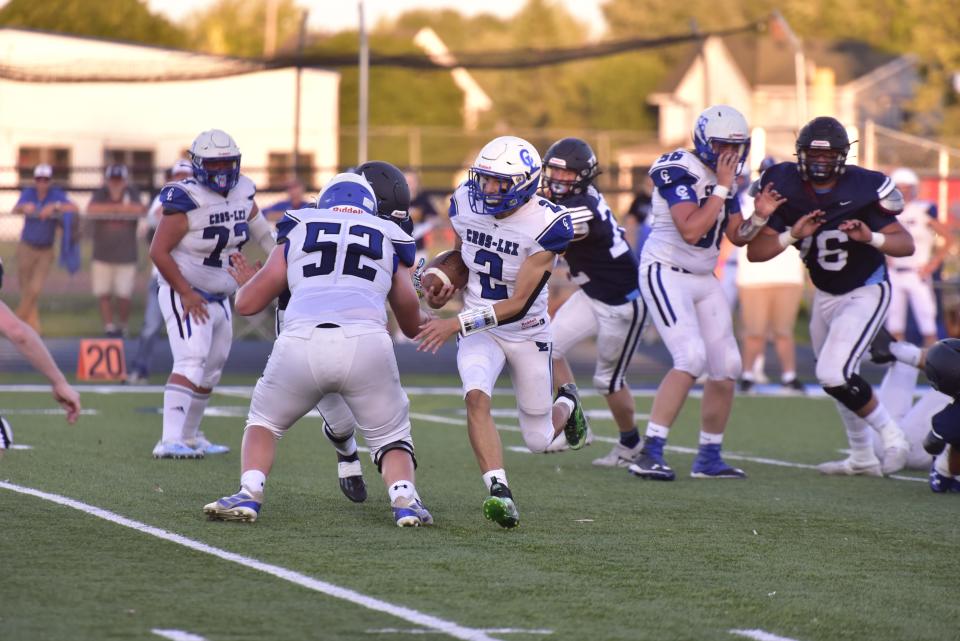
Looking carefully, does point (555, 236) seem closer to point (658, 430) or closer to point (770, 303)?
point (658, 430)

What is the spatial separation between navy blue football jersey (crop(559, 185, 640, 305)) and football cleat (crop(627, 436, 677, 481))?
946mm

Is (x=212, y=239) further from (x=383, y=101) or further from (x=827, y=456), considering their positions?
(x=383, y=101)

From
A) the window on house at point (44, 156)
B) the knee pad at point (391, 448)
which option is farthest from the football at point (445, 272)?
the window on house at point (44, 156)

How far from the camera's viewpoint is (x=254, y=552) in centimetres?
595

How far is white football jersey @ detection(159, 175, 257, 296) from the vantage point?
9.02 meters

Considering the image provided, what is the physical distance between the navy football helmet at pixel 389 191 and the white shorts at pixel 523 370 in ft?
2.20

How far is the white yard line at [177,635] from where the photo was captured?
4.61m

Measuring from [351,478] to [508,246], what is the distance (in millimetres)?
1396

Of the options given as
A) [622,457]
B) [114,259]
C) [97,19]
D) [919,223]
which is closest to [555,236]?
[622,457]

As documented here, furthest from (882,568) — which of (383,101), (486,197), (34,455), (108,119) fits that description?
(383,101)

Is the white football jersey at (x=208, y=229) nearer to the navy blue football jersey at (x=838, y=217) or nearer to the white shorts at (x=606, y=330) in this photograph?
the white shorts at (x=606, y=330)

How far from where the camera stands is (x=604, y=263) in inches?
359

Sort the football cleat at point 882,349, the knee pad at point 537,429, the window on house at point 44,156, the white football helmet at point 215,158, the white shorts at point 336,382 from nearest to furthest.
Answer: the white shorts at point 336,382, the knee pad at point 537,429, the white football helmet at point 215,158, the football cleat at point 882,349, the window on house at point 44,156

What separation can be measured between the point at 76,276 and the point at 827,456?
10.9 metres
